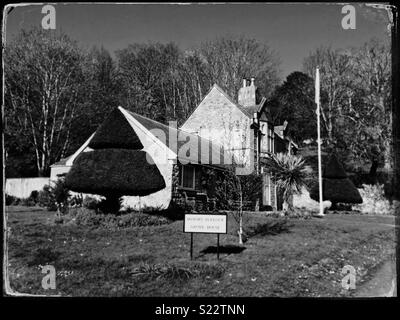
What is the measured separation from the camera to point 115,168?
13695mm

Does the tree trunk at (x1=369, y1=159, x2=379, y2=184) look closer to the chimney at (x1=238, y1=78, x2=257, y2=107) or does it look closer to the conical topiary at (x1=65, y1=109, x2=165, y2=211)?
the chimney at (x1=238, y1=78, x2=257, y2=107)

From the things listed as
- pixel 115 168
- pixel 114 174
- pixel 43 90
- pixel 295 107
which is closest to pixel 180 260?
pixel 114 174

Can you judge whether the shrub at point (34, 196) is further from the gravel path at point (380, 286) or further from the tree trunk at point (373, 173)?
the tree trunk at point (373, 173)

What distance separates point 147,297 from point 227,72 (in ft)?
84.0

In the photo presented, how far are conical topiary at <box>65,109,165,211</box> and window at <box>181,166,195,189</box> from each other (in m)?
4.90

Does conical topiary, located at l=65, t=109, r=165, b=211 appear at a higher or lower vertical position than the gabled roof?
lower

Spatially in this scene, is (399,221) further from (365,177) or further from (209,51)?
(365,177)

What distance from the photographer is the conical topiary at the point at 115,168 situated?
1348 centimetres

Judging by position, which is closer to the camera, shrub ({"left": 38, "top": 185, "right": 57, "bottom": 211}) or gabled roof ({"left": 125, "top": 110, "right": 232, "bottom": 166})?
shrub ({"left": 38, "top": 185, "right": 57, "bottom": 211})

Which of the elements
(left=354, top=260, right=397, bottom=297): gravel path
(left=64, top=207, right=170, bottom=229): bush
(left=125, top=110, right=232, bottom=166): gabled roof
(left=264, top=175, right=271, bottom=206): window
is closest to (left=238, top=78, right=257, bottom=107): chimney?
(left=125, top=110, right=232, bottom=166): gabled roof

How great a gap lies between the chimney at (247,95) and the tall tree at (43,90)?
1322 centimetres

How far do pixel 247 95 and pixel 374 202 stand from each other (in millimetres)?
13537

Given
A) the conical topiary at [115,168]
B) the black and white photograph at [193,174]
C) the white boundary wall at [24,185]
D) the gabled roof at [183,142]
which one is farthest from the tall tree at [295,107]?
the conical topiary at [115,168]

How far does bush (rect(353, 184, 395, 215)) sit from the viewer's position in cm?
2686
